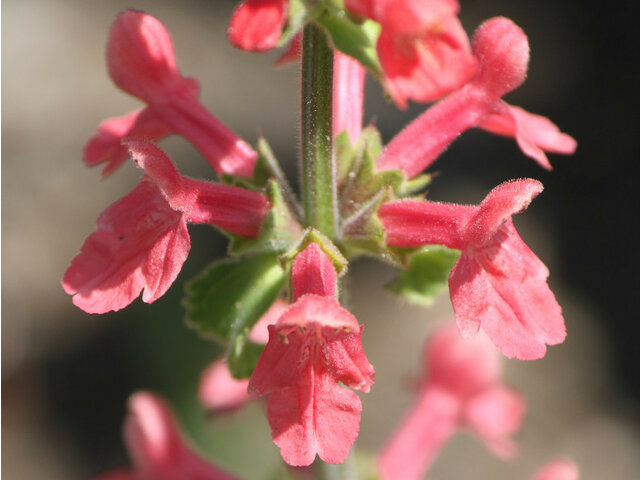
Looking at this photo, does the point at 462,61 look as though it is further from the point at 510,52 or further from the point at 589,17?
the point at 589,17

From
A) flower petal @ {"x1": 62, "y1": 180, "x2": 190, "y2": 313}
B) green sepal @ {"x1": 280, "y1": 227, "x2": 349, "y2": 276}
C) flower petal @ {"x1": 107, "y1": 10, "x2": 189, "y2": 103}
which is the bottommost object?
green sepal @ {"x1": 280, "y1": 227, "x2": 349, "y2": 276}

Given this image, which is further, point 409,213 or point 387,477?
point 387,477

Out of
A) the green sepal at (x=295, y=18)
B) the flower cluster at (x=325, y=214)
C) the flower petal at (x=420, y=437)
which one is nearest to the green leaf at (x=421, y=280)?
the flower cluster at (x=325, y=214)

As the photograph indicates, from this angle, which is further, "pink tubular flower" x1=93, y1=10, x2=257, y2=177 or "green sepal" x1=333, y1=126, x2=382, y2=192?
"pink tubular flower" x1=93, y1=10, x2=257, y2=177

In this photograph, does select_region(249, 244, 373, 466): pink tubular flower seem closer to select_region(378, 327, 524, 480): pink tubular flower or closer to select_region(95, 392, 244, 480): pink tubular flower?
select_region(95, 392, 244, 480): pink tubular flower

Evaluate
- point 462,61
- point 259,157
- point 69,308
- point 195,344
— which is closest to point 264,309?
point 259,157

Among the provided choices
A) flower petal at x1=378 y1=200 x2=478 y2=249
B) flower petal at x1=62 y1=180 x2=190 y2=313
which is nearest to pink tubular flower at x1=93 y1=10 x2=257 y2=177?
flower petal at x1=62 y1=180 x2=190 y2=313
